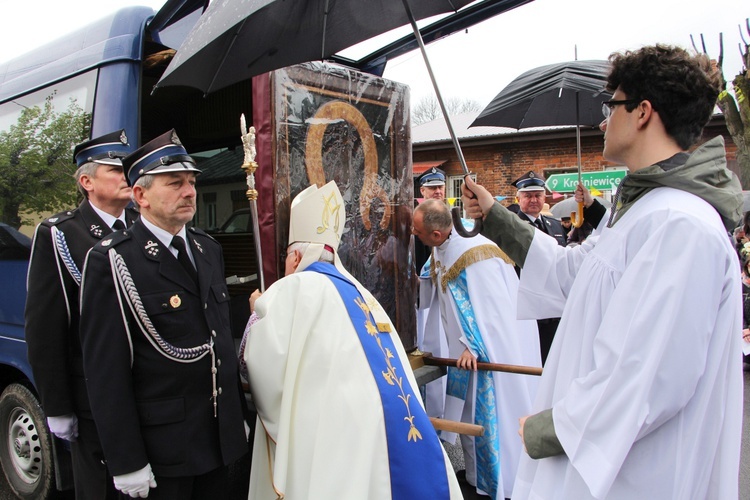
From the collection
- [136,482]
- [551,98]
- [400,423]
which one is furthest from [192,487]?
[551,98]

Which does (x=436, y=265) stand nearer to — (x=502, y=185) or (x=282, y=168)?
(x=282, y=168)

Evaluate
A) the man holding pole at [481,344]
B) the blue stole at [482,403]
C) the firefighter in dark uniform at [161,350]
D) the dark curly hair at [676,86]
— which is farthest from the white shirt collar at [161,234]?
the blue stole at [482,403]

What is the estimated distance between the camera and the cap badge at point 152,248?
2066 mm

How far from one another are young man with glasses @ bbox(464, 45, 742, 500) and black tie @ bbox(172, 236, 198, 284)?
4.57 feet

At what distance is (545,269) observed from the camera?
2.10m

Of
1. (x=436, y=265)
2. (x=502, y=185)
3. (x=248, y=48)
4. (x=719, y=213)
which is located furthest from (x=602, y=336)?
(x=502, y=185)

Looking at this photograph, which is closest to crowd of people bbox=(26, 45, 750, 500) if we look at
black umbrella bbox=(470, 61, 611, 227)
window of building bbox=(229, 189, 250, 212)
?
window of building bbox=(229, 189, 250, 212)

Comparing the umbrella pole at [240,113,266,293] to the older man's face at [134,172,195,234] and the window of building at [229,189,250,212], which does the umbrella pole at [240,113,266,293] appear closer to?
the older man's face at [134,172,195,234]

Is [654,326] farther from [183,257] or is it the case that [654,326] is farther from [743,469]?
[743,469]

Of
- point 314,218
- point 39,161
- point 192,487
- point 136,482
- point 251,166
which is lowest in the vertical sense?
point 192,487

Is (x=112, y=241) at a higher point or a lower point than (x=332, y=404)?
higher

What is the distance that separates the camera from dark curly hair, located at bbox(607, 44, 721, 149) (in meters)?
1.49

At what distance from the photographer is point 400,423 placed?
221 cm

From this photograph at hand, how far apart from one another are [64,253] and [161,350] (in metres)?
0.79
